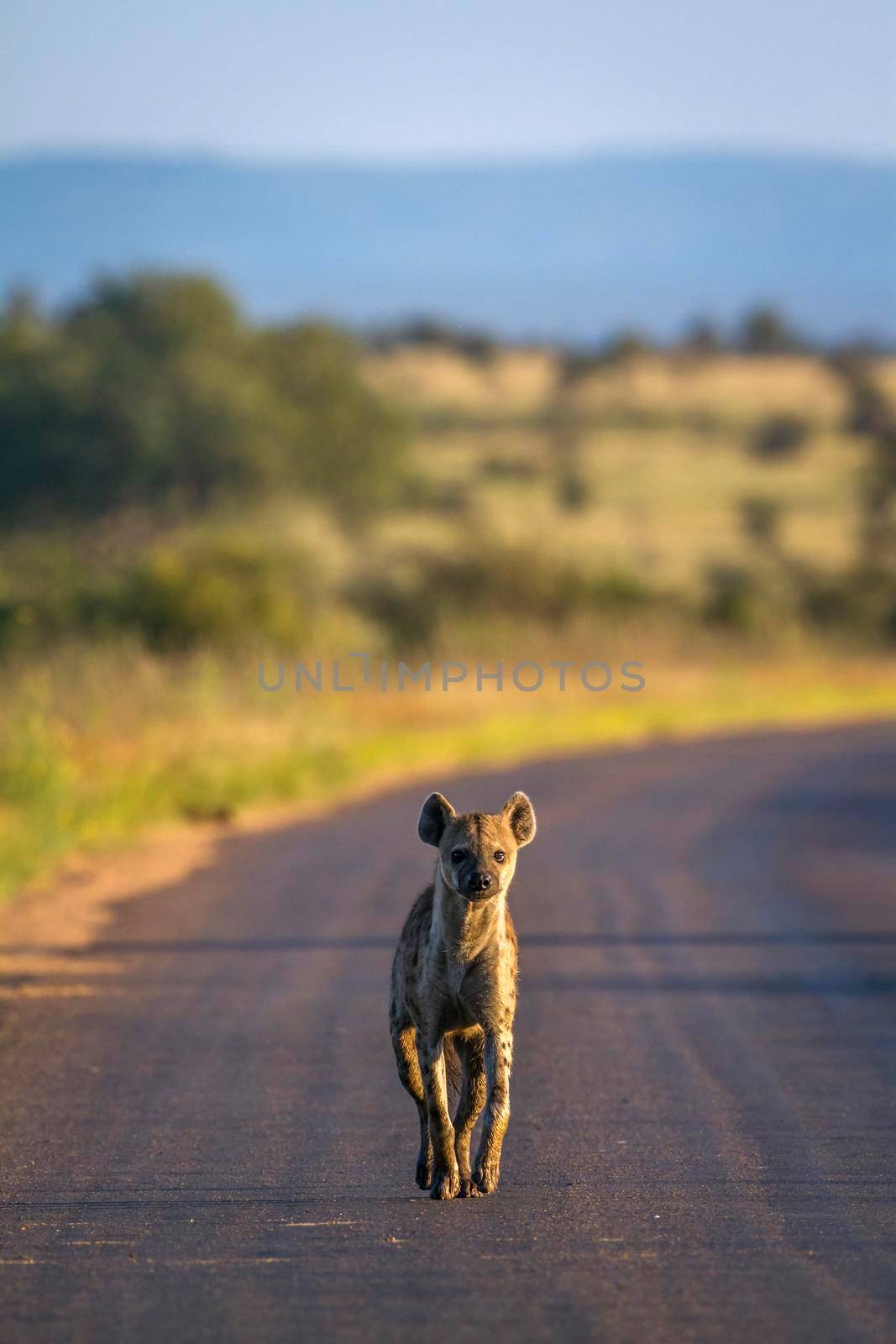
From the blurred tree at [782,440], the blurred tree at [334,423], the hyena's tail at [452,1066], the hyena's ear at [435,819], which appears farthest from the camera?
the blurred tree at [782,440]

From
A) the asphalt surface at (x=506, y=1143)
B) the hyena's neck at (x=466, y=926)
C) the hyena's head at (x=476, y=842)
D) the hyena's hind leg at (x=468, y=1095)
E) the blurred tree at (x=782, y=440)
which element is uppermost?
the blurred tree at (x=782, y=440)

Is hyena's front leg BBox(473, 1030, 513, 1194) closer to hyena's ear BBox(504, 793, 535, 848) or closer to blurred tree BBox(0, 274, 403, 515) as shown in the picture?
hyena's ear BBox(504, 793, 535, 848)

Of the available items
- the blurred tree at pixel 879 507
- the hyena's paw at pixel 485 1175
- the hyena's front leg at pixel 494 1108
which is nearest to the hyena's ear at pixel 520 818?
the hyena's front leg at pixel 494 1108

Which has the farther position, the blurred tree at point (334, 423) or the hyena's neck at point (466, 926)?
the blurred tree at point (334, 423)

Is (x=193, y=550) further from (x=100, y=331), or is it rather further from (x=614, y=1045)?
(x=614, y=1045)

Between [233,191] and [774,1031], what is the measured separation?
599ft

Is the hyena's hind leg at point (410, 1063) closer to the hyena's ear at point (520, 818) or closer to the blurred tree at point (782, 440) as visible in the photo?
the hyena's ear at point (520, 818)

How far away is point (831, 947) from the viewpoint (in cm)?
1181

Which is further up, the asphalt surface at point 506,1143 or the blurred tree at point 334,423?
the blurred tree at point 334,423

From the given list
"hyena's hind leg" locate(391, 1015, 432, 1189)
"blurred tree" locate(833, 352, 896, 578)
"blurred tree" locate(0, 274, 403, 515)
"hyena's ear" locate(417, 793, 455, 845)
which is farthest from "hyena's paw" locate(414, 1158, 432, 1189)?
"blurred tree" locate(833, 352, 896, 578)

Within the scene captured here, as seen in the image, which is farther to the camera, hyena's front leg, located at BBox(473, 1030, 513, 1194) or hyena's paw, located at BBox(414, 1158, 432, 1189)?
hyena's paw, located at BBox(414, 1158, 432, 1189)

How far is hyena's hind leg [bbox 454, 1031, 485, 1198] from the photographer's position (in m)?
6.41

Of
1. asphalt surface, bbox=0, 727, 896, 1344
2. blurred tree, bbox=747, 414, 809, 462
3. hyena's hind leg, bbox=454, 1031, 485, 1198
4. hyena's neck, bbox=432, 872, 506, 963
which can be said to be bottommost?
asphalt surface, bbox=0, 727, 896, 1344

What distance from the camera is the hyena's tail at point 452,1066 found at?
21.7 ft
